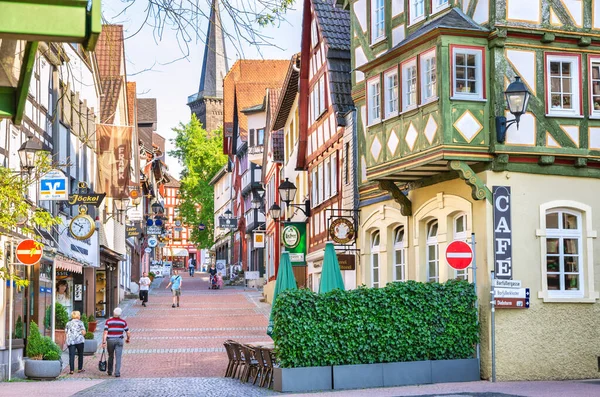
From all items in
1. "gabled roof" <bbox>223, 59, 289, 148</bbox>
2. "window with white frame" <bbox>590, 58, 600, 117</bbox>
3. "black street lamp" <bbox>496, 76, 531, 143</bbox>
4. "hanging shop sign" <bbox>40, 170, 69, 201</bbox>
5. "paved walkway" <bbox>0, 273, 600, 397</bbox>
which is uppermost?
"gabled roof" <bbox>223, 59, 289, 148</bbox>

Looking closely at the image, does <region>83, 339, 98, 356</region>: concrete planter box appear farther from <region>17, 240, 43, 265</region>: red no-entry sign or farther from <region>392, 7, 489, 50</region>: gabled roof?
<region>392, 7, 489, 50</region>: gabled roof

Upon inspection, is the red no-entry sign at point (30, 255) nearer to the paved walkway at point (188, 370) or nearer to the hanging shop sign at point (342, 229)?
the paved walkway at point (188, 370)

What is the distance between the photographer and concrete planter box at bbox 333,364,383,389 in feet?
56.5

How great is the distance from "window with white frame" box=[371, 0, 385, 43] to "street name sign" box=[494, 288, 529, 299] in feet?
25.0

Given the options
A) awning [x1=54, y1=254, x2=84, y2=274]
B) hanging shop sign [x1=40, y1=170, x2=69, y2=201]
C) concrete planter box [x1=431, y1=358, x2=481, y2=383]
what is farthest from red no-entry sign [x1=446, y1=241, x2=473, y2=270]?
awning [x1=54, y1=254, x2=84, y2=274]

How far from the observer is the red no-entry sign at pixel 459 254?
55.0 ft

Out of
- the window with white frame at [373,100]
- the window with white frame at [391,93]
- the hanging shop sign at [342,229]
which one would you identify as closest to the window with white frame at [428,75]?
the window with white frame at [391,93]

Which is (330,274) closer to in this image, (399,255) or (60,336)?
(399,255)

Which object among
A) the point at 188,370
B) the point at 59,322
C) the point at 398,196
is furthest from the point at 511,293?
the point at 59,322

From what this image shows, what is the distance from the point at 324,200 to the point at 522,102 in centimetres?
1496

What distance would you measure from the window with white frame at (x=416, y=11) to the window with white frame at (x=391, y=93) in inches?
51.4

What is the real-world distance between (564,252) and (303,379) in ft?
18.2

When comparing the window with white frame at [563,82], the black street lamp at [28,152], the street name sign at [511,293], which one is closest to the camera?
the street name sign at [511,293]

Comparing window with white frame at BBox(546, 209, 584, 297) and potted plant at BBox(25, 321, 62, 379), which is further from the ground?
window with white frame at BBox(546, 209, 584, 297)
